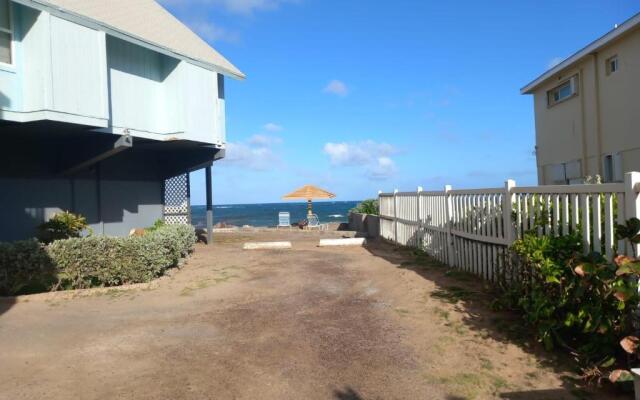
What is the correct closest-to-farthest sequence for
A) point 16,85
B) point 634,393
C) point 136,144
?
point 634,393, point 16,85, point 136,144

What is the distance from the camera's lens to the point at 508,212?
21.5 ft

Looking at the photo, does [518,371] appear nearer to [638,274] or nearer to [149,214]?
[638,274]

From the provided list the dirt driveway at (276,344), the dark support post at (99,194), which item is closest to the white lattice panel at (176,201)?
the dark support post at (99,194)

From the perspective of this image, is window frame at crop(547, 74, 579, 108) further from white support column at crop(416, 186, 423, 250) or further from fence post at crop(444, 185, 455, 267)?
fence post at crop(444, 185, 455, 267)

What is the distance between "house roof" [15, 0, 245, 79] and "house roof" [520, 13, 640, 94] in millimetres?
9678

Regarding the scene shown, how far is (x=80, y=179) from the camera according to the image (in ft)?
41.8

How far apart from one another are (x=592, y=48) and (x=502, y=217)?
338 inches

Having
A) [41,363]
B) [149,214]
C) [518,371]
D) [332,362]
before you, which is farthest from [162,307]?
[149,214]

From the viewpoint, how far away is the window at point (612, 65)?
1235cm

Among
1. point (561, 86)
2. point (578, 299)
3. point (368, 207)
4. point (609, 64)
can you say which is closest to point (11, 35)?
point (578, 299)

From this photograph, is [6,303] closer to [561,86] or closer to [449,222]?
[449,222]

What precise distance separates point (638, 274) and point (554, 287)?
1015 millimetres

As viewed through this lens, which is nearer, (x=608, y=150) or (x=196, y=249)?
(x=608, y=150)

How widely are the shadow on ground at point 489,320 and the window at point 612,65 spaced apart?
293 inches
